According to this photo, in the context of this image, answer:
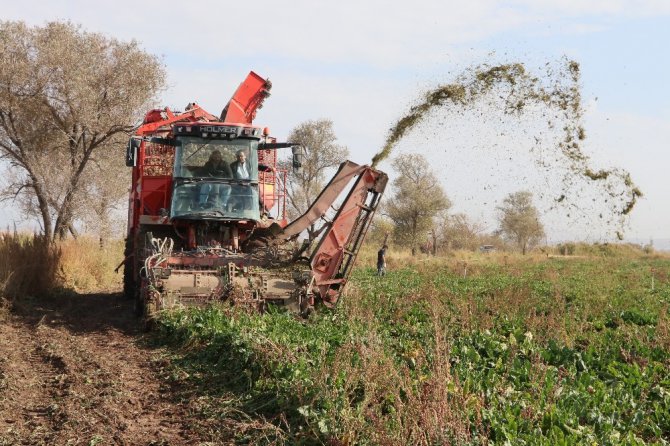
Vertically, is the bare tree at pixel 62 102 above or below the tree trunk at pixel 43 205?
above

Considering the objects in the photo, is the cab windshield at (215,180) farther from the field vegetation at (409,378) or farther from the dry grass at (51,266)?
the dry grass at (51,266)

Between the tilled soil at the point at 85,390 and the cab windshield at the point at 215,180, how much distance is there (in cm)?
224

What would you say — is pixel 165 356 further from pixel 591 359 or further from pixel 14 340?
pixel 591 359

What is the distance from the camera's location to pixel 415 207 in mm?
62531

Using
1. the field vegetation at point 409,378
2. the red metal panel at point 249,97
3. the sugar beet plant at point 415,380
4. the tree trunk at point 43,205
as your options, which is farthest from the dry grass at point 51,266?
the sugar beet plant at point 415,380

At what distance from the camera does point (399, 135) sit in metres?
13.0

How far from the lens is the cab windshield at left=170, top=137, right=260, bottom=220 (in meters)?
13.1

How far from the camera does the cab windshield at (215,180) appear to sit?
13109 mm

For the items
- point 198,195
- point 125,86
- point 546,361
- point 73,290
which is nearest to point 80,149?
point 125,86

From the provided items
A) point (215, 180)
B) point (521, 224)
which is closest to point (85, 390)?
point (215, 180)

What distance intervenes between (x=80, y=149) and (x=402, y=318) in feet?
60.9

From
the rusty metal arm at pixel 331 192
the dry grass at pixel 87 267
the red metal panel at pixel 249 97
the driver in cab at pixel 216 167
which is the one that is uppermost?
the red metal panel at pixel 249 97

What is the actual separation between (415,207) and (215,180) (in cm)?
4993

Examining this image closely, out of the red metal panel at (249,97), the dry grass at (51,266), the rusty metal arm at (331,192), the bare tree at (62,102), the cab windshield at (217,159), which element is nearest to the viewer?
the rusty metal arm at (331,192)
